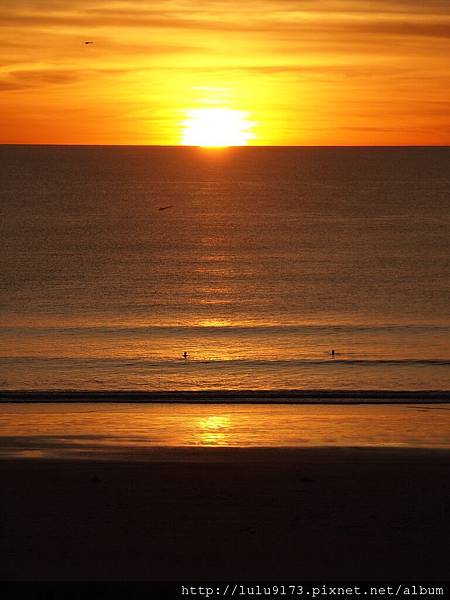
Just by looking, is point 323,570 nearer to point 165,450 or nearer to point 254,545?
point 254,545

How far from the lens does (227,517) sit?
46.4ft

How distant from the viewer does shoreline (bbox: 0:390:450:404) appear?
26297mm

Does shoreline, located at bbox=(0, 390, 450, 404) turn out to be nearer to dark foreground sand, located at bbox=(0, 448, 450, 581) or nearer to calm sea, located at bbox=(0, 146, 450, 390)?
calm sea, located at bbox=(0, 146, 450, 390)

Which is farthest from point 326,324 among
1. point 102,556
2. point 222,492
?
point 102,556

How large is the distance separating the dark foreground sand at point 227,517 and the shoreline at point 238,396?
301 inches

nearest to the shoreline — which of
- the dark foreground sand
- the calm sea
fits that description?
the calm sea

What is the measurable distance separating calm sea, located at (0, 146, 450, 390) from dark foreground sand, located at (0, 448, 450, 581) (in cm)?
1153

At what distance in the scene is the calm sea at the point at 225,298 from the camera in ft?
104

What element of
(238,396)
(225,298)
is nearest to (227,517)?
(238,396)

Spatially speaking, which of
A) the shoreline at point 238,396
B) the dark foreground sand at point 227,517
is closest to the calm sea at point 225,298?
the shoreline at point 238,396

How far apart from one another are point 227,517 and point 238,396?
12.8m

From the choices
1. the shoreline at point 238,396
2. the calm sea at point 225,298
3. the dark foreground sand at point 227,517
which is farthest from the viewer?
the calm sea at point 225,298

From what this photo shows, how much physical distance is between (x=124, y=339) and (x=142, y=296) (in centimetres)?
1642

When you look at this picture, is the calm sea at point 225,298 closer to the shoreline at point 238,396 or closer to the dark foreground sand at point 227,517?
the shoreline at point 238,396
